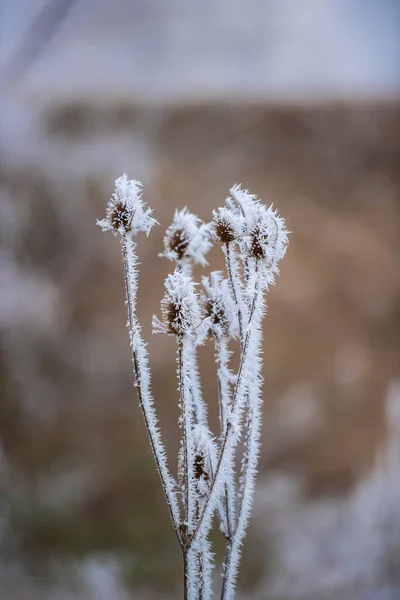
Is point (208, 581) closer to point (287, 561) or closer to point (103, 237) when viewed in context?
point (287, 561)

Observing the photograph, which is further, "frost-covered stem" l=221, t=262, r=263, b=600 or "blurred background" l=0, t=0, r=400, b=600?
"blurred background" l=0, t=0, r=400, b=600

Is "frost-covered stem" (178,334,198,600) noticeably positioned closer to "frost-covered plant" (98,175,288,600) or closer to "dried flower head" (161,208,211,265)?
"frost-covered plant" (98,175,288,600)

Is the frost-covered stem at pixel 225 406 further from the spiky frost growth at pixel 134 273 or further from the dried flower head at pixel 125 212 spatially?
the dried flower head at pixel 125 212

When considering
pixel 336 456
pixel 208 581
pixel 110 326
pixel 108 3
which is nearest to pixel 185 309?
pixel 208 581

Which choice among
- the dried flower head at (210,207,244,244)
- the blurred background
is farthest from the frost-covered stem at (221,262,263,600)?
the blurred background

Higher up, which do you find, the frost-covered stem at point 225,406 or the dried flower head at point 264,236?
the dried flower head at point 264,236

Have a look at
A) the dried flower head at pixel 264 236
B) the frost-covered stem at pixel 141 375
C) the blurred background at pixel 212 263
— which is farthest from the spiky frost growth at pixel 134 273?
the blurred background at pixel 212 263
